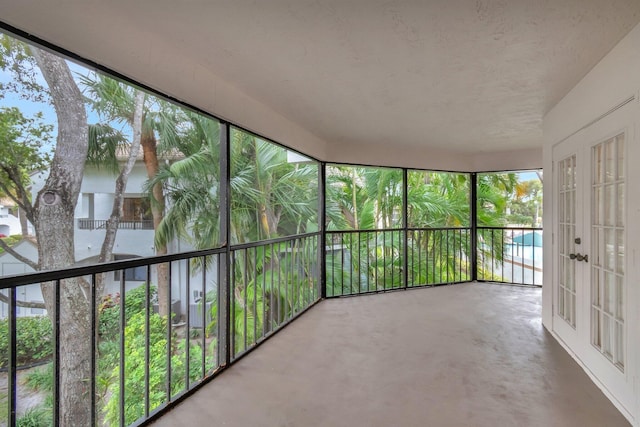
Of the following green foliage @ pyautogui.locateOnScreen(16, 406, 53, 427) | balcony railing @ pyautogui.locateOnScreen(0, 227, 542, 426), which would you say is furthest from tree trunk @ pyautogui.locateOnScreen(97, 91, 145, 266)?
green foliage @ pyautogui.locateOnScreen(16, 406, 53, 427)

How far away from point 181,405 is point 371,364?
1.28m

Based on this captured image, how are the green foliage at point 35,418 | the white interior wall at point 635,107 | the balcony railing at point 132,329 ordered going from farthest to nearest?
the green foliage at point 35,418
the white interior wall at point 635,107
the balcony railing at point 132,329

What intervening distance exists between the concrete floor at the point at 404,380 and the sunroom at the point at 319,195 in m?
0.02

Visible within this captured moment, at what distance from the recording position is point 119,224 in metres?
2.66

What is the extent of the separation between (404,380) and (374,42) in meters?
2.09

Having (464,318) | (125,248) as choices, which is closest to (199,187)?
(125,248)

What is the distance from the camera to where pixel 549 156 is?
2943 mm

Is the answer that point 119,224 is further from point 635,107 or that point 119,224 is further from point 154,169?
point 635,107

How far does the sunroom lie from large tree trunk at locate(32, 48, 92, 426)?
1cm

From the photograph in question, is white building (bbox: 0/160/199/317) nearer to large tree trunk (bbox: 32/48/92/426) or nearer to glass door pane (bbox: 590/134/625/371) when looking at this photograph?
large tree trunk (bbox: 32/48/92/426)

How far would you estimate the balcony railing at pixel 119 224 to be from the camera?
2383 mm

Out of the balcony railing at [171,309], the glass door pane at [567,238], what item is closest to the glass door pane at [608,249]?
the glass door pane at [567,238]

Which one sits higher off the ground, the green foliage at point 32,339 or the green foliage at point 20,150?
the green foliage at point 20,150

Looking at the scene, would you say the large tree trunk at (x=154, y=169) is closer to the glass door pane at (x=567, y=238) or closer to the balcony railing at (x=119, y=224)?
the balcony railing at (x=119, y=224)
